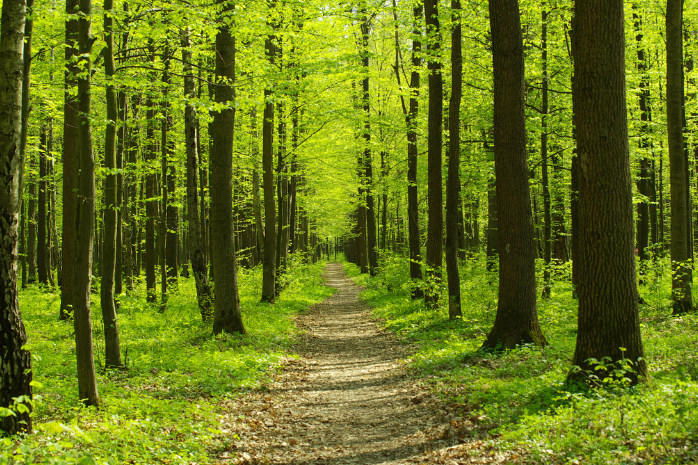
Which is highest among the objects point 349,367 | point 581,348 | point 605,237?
point 605,237

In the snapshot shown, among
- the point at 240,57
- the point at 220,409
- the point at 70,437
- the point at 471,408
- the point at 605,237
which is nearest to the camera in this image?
the point at 70,437

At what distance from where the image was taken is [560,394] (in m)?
5.53

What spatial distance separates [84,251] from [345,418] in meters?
4.39

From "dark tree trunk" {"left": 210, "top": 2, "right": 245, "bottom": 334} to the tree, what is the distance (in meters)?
6.33

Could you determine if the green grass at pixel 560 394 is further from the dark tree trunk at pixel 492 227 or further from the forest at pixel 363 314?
the dark tree trunk at pixel 492 227

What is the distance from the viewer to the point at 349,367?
9555 millimetres

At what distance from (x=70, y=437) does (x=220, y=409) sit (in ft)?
7.09

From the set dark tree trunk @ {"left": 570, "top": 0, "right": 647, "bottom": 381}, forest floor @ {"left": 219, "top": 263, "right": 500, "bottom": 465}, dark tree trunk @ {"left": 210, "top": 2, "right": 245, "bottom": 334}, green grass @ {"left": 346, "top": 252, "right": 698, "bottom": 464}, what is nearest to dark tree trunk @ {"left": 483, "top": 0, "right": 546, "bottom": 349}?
green grass @ {"left": 346, "top": 252, "right": 698, "bottom": 464}

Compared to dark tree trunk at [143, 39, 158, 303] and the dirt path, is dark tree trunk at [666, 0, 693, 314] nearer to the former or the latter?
the dirt path

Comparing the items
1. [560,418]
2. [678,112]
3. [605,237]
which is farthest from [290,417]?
[678,112]

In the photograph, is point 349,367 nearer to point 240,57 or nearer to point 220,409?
point 220,409

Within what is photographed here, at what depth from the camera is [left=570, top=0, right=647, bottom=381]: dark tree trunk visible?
5.41 metres

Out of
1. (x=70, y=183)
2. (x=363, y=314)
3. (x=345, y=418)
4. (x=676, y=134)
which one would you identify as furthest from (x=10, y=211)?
(x=363, y=314)

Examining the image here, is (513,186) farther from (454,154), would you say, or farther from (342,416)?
(342,416)
